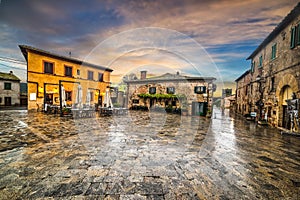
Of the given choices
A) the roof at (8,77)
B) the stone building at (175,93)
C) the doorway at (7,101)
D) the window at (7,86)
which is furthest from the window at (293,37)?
the doorway at (7,101)

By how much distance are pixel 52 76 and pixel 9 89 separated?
1368 cm

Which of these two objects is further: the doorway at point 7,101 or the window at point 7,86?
the doorway at point 7,101

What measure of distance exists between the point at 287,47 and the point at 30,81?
2143cm

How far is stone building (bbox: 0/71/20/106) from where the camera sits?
22469mm

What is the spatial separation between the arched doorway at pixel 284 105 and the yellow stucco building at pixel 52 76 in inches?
560

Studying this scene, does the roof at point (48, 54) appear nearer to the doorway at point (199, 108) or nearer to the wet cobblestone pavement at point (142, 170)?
the wet cobblestone pavement at point (142, 170)

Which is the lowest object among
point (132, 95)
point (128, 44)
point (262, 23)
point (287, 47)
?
point (132, 95)

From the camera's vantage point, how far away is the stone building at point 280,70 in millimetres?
7949

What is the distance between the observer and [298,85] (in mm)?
7715

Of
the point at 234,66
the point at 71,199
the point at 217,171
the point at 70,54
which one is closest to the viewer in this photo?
the point at 71,199

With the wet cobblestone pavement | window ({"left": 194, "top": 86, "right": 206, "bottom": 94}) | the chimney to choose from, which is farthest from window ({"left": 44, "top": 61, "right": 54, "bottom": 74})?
window ({"left": 194, "top": 86, "right": 206, "bottom": 94})

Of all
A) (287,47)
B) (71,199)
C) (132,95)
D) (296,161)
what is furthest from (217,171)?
(132,95)

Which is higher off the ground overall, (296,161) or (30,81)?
(30,81)

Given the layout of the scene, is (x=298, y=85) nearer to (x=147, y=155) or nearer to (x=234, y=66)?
(x=147, y=155)
